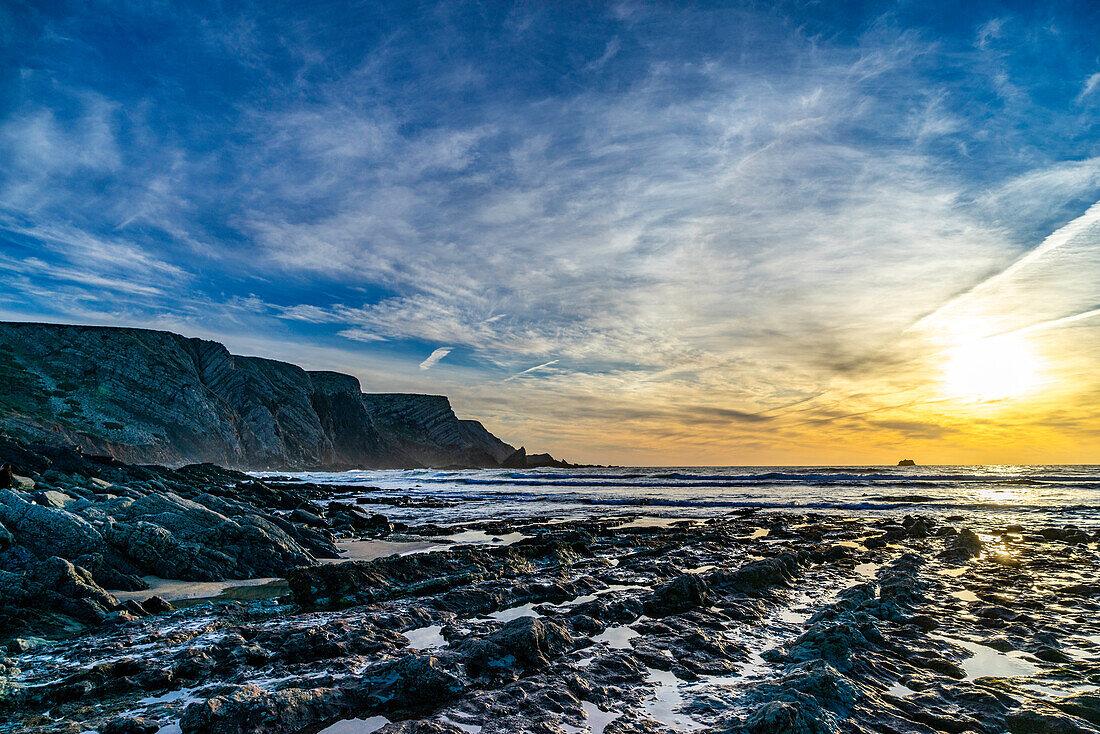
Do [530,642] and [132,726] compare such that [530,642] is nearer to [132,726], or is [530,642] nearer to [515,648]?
[515,648]

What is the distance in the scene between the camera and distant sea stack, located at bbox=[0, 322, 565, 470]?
184ft

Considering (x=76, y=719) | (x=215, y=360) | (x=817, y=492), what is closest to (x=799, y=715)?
(x=76, y=719)

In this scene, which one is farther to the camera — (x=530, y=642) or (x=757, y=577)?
(x=757, y=577)

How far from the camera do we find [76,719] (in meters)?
4.98

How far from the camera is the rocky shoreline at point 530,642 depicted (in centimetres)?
521

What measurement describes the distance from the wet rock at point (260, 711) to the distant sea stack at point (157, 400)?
176 ft

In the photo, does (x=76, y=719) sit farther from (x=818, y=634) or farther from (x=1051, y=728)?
(x=1051, y=728)

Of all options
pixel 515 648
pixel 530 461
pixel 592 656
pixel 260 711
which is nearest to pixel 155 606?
pixel 260 711

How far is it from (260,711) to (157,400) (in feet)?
267

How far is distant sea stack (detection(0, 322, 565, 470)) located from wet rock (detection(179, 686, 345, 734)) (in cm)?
5367

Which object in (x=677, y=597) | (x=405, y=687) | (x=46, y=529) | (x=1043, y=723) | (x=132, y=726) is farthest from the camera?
(x=46, y=529)

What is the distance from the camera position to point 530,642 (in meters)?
Answer: 6.71

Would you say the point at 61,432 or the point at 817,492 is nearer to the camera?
the point at 817,492

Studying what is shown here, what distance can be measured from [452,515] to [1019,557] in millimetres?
24117
